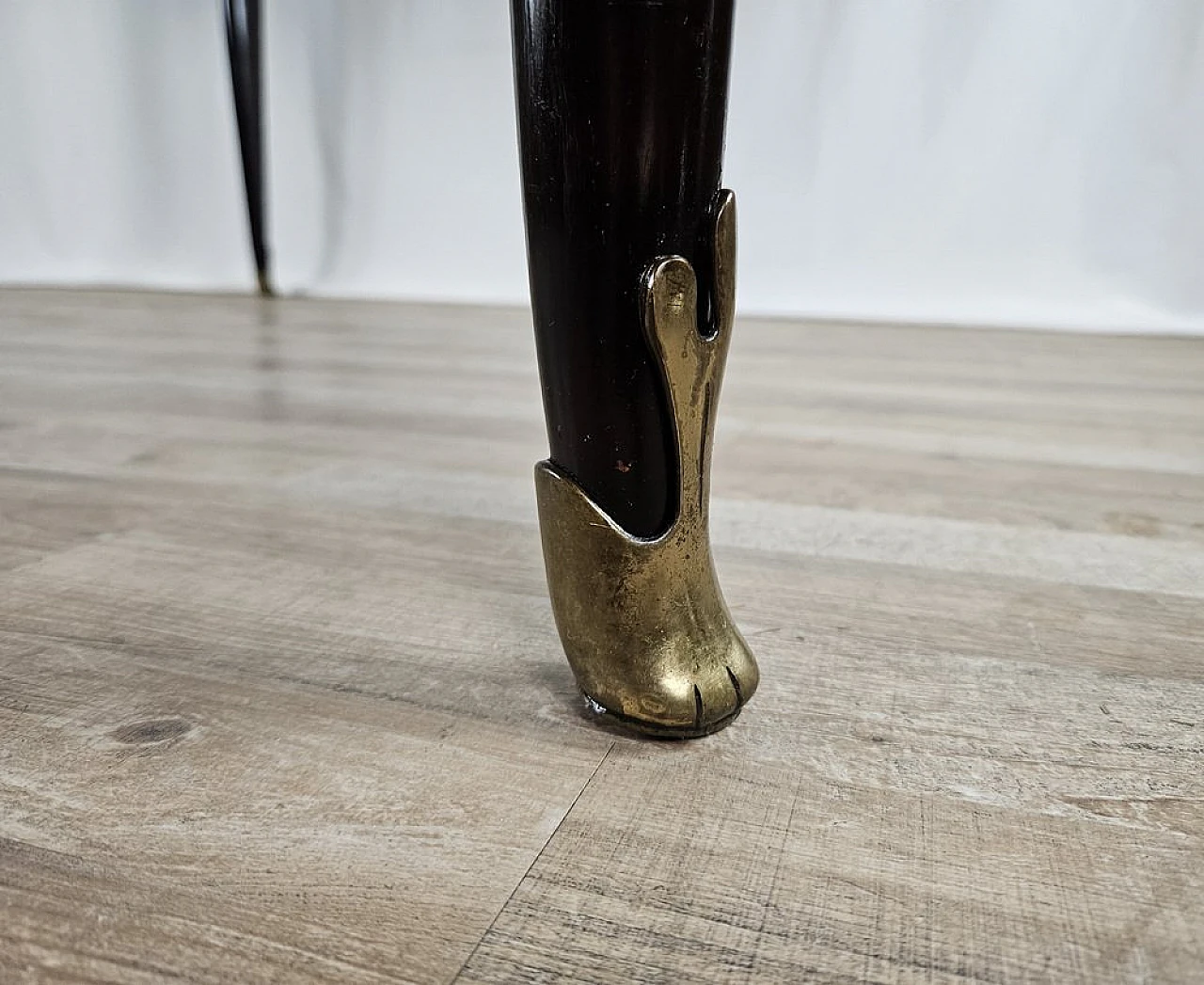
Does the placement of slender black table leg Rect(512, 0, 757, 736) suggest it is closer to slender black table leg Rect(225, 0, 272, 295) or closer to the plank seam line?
the plank seam line

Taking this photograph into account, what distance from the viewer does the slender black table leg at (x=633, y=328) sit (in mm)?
340

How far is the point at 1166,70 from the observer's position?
1.56m

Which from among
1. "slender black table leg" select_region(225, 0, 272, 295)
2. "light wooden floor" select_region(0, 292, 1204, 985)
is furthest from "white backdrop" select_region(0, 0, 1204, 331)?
"light wooden floor" select_region(0, 292, 1204, 985)

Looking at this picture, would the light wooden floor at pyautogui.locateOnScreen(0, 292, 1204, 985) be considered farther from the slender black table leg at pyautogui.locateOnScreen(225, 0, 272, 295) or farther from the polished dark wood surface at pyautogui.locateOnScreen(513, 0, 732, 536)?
the slender black table leg at pyautogui.locateOnScreen(225, 0, 272, 295)

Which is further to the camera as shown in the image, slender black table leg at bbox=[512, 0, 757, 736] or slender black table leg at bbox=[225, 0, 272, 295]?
slender black table leg at bbox=[225, 0, 272, 295]

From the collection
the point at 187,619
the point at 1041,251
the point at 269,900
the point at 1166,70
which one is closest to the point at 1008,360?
the point at 1041,251

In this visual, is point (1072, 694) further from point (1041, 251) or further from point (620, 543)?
point (1041, 251)

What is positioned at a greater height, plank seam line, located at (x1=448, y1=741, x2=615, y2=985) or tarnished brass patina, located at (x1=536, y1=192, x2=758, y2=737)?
tarnished brass patina, located at (x1=536, y1=192, x2=758, y2=737)

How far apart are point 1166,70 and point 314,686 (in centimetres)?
156

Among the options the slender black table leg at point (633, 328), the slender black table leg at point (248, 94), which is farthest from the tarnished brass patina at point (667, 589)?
the slender black table leg at point (248, 94)

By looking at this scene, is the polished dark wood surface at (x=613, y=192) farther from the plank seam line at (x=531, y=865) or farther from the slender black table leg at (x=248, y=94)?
the slender black table leg at (x=248, y=94)

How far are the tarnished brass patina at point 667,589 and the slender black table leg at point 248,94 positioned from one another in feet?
4.59

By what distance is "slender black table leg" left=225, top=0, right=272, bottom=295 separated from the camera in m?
1.56

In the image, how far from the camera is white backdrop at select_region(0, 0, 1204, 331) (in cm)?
161
